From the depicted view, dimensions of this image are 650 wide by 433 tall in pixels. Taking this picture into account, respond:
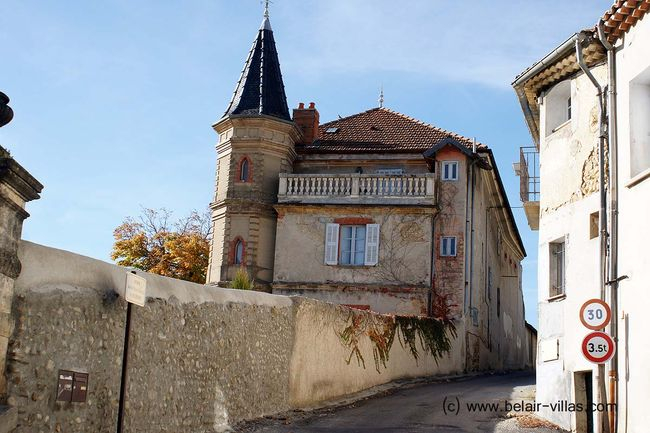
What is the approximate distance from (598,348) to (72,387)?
6.92m

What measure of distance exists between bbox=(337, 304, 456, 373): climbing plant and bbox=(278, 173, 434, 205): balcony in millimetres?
4542

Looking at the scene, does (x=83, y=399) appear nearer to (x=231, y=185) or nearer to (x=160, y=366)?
(x=160, y=366)

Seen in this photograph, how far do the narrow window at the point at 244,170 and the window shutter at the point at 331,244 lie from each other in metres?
3.48

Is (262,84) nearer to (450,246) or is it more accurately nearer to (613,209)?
(450,246)

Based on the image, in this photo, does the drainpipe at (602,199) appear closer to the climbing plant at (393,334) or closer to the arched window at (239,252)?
the climbing plant at (393,334)

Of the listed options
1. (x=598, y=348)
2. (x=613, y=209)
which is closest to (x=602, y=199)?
(x=613, y=209)

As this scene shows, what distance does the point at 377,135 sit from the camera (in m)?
31.9

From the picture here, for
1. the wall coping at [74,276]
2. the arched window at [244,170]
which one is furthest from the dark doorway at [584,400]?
the arched window at [244,170]

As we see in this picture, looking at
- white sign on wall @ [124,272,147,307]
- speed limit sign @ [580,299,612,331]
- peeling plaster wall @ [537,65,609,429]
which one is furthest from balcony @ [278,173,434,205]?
white sign on wall @ [124,272,147,307]

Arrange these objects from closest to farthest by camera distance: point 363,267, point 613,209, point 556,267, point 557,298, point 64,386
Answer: point 64,386 < point 613,209 < point 557,298 < point 556,267 < point 363,267

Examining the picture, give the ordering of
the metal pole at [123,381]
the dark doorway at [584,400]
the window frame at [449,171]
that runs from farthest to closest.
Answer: the window frame at [449,171] < the dark doorway at [584,400] < the metal pole at [123,381]

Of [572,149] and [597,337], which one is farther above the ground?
[572,149]

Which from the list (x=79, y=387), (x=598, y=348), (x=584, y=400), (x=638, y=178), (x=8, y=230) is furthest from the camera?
(x=584, y=400)

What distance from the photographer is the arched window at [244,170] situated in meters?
29.9
